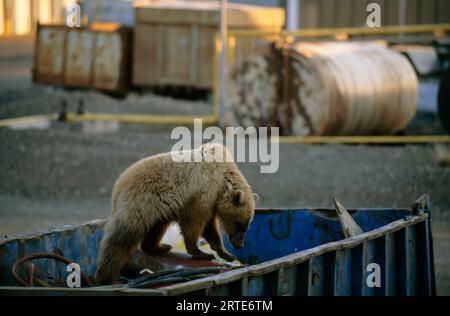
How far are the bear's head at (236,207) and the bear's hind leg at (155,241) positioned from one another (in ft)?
1.45

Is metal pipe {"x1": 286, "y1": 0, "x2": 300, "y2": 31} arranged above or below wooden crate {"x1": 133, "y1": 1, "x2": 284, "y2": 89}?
above

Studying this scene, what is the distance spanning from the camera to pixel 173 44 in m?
21.2

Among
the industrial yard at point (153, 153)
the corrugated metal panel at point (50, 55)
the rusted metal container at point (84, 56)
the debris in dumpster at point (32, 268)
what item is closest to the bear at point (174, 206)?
the debris in dumpster at point (32, 268)

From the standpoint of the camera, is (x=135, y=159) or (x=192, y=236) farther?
(x=135, y=159)

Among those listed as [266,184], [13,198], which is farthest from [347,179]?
[13,198]

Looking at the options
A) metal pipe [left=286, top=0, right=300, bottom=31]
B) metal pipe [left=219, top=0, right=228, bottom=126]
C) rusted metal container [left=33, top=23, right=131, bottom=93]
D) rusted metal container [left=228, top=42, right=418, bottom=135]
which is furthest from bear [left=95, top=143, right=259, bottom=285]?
metal pipe [left=286, top=0, right=300, bottom=31]

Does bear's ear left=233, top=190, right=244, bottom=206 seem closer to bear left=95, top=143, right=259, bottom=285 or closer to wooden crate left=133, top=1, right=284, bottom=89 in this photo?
bear left=95, top=143, right=259, bottom=285

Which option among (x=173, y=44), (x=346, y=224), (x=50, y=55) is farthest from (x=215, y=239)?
(x=50, y=55)

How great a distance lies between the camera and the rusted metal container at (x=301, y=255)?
5.54 m

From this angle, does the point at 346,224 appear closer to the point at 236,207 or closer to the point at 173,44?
the point at 236,207

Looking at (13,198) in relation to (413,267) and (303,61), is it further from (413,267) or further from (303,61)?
(413,267)

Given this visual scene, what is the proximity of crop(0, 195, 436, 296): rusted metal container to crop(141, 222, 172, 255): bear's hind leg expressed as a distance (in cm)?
17

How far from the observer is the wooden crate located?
2100 centimetres

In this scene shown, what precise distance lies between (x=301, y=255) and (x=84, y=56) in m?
15.5
